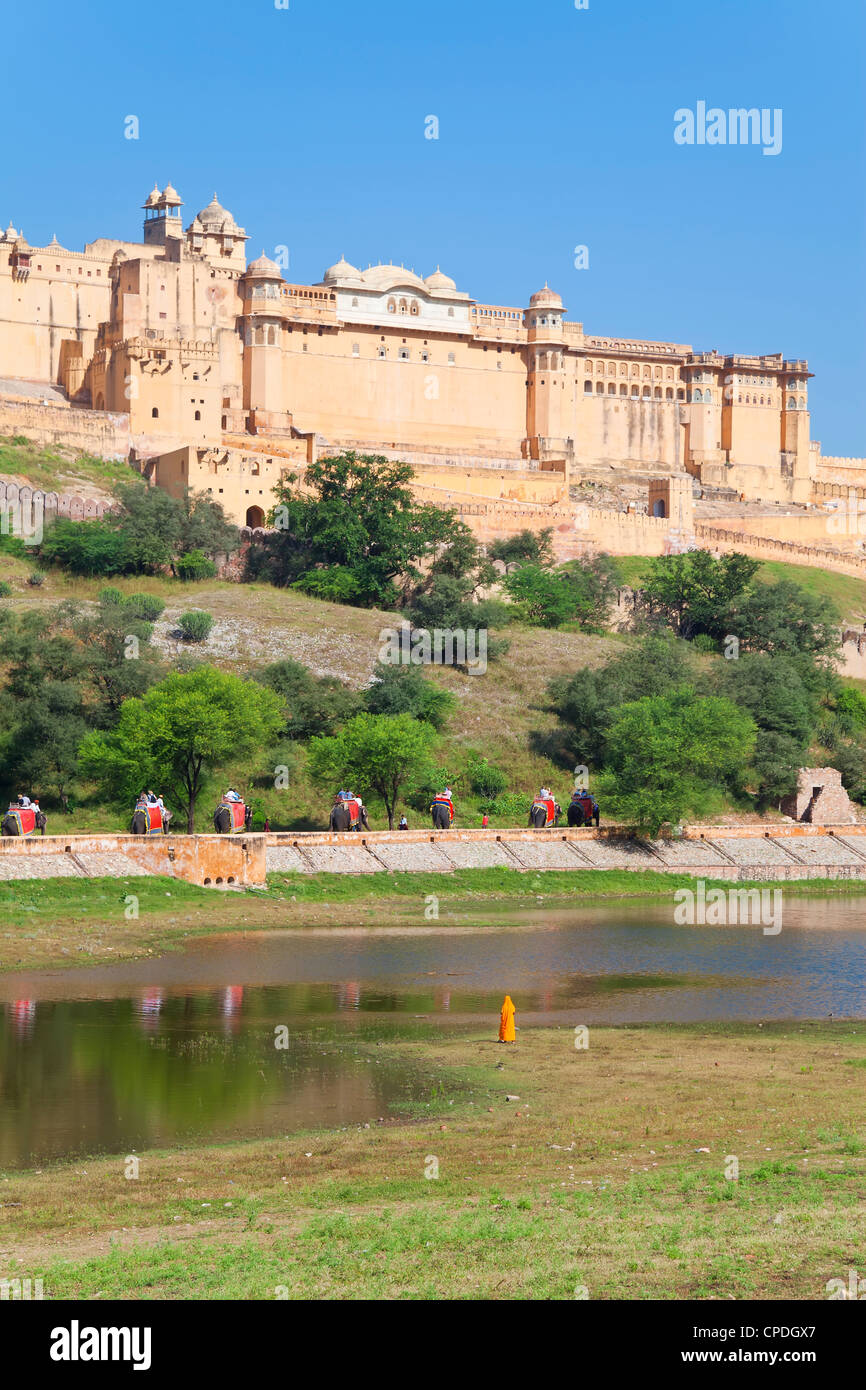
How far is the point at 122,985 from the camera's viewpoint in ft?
71.0

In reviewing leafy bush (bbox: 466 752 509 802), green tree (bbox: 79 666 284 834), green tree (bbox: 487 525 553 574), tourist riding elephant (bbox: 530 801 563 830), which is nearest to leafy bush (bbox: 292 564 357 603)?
green tree (bbox: 487 525 553 574)

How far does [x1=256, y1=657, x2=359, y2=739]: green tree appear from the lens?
4450cm

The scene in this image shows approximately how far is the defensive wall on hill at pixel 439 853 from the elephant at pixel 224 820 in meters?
1.24

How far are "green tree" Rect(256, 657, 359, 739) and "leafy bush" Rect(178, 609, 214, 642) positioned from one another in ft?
11.6

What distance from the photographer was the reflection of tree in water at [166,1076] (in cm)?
1442

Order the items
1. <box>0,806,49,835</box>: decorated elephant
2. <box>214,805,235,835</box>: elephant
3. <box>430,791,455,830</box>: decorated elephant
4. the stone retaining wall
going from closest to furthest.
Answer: <box>0,806,49,835</box>: decorated elephant < the stone retaining wall < <box>214,805,235,835</box>: elephant < <box>430,791,455,830</box>: decorated elephant

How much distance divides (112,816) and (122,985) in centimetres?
1658

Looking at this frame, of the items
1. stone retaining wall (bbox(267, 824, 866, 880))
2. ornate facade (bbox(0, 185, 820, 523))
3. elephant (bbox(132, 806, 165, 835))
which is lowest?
stone retaining wall (bbox(267, 824, 866, 880))

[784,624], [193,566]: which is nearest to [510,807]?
[193,566]

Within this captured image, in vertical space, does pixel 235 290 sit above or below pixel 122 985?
above

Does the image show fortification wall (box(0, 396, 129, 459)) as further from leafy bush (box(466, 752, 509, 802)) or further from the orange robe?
the orange robe

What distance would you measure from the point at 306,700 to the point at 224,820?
11.0m
